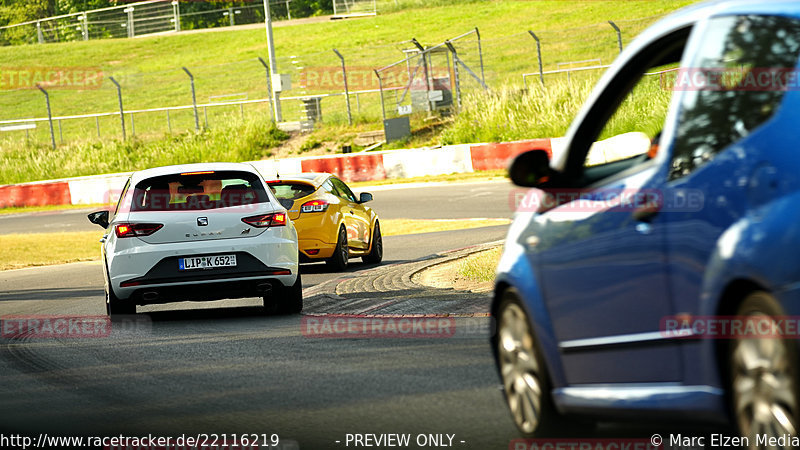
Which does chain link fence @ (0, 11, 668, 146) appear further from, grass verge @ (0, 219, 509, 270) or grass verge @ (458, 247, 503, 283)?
grass verge @ (458, 247, 503, 283)

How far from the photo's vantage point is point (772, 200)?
3.72 m

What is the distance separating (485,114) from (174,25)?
60.2 metres

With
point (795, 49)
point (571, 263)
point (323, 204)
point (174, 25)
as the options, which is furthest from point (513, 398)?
point (174, 25)

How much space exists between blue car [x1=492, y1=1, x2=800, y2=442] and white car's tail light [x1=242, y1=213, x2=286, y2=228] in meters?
6.43

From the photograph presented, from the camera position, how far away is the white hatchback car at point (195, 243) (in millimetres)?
11609

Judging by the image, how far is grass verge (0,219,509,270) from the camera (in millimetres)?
22320

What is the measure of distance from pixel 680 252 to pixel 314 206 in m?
12.8

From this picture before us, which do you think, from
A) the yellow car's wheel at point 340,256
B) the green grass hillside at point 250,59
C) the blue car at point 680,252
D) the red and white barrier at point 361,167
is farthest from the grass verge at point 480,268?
the green grass hillside at point 250,59

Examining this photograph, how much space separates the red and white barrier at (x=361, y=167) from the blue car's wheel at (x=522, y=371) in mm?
23777

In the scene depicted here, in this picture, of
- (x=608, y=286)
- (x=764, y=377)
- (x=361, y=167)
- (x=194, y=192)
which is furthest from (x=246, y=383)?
(x=361, y=167)

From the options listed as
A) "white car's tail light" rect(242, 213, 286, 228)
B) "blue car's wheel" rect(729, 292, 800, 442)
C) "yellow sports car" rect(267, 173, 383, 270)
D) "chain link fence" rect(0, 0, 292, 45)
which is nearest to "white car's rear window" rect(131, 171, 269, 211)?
"white car's tail light" rect(242, 213, 286, 228)

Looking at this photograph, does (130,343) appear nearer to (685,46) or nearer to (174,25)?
(685,46)

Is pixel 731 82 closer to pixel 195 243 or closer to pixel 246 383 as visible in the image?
pixel 246 383

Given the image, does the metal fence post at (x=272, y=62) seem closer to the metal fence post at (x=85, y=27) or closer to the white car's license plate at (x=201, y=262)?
the white car's license plate at (x=201, y=262)
